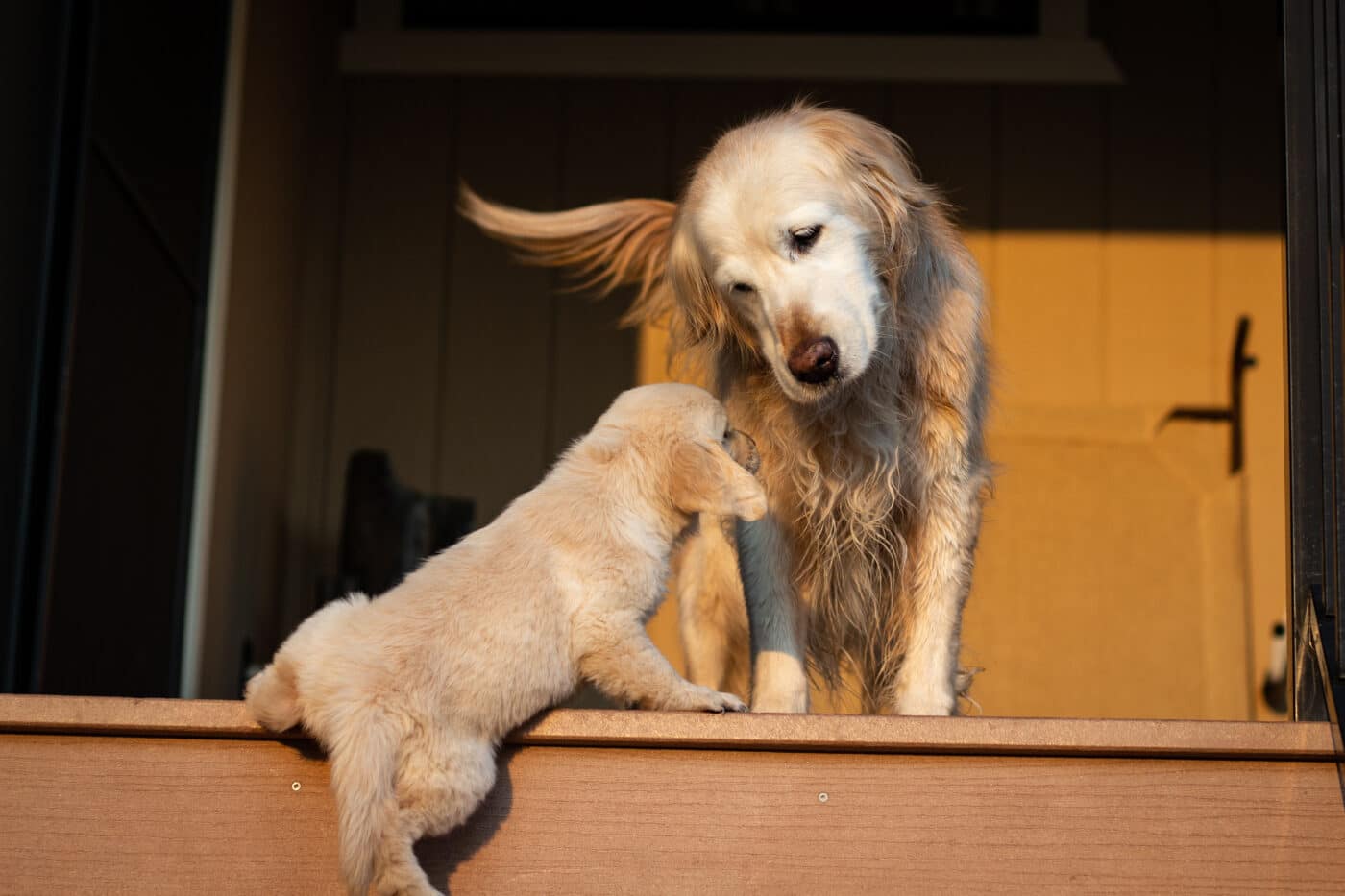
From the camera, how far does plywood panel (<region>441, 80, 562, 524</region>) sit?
4496 mm

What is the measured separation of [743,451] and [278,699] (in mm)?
657

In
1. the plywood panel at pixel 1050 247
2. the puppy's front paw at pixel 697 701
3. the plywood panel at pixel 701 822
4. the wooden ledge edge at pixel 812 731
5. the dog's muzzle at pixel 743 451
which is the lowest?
the plywood panel at pixel 701 822

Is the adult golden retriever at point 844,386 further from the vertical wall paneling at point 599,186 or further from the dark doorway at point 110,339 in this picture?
the vertical wall paneling at point 599,186

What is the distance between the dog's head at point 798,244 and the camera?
2211 mm

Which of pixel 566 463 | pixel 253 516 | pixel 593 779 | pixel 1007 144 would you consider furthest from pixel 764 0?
pixel 593 779

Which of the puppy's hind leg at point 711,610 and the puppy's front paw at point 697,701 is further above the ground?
the puppy's hind leg at point 711,610

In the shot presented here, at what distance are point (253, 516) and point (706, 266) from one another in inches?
83.4

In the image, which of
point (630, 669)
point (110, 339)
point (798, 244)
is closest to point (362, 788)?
Result: point (630, 669)

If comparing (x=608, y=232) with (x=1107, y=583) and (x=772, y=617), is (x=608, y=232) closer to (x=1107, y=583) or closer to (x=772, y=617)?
(x=772, y=617)

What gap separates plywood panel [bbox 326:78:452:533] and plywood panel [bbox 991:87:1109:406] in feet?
5.26

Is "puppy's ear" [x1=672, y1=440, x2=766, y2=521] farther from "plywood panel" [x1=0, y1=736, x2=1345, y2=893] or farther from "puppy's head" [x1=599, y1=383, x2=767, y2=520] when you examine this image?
"plywood panel" [x1=0, y1=736, x2=1345, y2=893]

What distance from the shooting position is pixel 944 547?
7.93ft

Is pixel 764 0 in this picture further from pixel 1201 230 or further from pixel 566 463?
pixel 566 463

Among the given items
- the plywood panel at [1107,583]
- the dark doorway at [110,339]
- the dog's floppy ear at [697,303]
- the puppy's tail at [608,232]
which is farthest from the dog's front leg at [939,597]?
the plywood panel at [1107,583]
